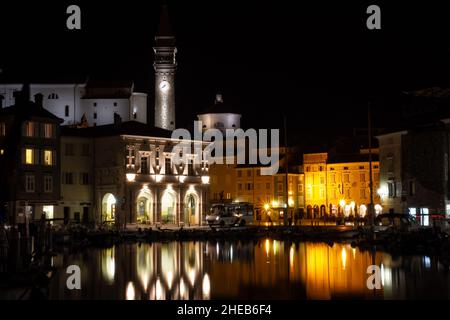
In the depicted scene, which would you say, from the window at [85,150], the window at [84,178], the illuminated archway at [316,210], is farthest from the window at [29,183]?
the illuminated archway at [316,210]

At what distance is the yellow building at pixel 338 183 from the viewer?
Result: 98000mm

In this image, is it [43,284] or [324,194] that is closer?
[43,284]

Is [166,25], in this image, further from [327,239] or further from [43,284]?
[43,284]

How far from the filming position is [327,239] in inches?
2518

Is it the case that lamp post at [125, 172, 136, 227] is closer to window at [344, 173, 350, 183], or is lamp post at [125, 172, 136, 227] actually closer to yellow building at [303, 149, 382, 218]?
yellow building at [303, 149, 382, 218]

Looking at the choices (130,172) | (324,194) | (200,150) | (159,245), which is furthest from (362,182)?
(159,245)

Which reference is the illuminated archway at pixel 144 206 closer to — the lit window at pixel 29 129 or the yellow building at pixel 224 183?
the lit window at pixel 29 129

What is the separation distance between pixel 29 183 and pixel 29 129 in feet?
14.3

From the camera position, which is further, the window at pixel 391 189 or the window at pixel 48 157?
Result: the window at pixel 48 157

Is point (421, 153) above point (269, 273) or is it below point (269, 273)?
above

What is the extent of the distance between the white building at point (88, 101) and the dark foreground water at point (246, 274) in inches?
2057

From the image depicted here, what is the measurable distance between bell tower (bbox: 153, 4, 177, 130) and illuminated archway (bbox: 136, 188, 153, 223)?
24.7 m
